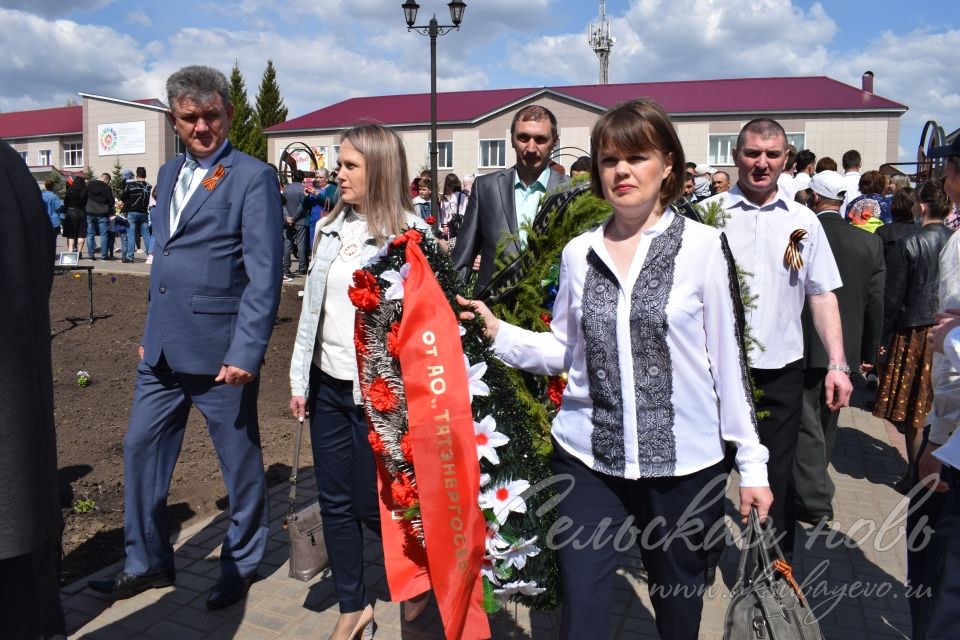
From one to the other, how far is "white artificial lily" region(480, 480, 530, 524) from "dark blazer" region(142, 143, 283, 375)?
1456 millimetres

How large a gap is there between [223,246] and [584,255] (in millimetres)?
1954

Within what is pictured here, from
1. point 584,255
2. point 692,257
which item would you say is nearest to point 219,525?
point 584,255

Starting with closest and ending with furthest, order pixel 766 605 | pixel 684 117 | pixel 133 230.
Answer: pixel 766 605
pixel 133 230
pixel 684 117

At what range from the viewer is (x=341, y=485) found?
3531mm

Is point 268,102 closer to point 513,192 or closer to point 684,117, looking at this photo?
point 684,117

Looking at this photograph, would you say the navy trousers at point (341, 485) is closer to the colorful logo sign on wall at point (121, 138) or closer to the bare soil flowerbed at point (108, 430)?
the bare soil flowerbed at point (108, 430)

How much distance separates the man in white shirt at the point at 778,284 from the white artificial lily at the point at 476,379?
164 cm

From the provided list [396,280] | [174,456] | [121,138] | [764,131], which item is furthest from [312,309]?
[121,138]

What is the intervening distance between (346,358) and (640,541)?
4.85ft

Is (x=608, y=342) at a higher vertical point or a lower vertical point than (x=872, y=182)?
lower

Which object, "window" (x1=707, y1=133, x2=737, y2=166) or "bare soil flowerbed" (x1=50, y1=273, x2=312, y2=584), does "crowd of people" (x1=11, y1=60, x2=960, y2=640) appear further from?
"window" (x1=707, y1=133, x2=737, y2=166)

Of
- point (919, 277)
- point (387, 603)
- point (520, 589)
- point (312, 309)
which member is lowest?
point (387, 603)

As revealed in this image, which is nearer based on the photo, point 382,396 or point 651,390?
point 651,390

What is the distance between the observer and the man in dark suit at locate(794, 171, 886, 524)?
5.25 meters
